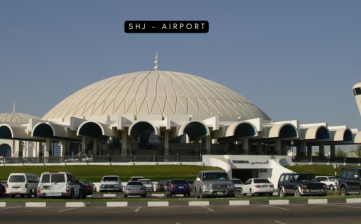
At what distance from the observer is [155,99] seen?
7062 cm

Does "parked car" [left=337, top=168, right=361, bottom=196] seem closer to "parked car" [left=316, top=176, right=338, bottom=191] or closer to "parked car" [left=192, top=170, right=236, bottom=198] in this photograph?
"parked car" [left=192, top=170, right=236, bottom=198]

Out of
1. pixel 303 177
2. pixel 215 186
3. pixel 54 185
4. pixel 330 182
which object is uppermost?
pixel 303 177

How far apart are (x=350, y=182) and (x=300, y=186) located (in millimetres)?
3086

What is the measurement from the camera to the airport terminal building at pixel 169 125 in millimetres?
63625

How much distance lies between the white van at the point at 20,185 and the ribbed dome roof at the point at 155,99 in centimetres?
3421

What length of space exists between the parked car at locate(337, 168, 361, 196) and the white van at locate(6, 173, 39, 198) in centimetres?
1950

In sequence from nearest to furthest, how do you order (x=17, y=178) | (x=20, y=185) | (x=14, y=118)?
(x=20, y=185) < (x=17, y=178) < (x=14, y=118)

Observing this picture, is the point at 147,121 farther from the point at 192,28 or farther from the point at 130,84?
the point at 192,28

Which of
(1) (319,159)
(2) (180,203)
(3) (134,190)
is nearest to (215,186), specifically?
(2) (180,203)

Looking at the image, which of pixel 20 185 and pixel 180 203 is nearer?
pixel 180 203

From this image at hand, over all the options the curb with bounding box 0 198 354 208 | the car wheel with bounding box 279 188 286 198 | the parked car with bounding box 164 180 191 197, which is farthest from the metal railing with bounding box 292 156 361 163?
Result: the curb with bounding box 0 198 354 208

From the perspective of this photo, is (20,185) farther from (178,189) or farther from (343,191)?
(343,191)

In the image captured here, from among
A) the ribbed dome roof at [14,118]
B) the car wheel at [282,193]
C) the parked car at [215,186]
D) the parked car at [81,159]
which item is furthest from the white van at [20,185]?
the ribbed dome roof at [14,118]

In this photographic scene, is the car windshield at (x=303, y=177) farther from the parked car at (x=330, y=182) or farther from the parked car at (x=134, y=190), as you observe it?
the parked car at (x=330, y=182)
